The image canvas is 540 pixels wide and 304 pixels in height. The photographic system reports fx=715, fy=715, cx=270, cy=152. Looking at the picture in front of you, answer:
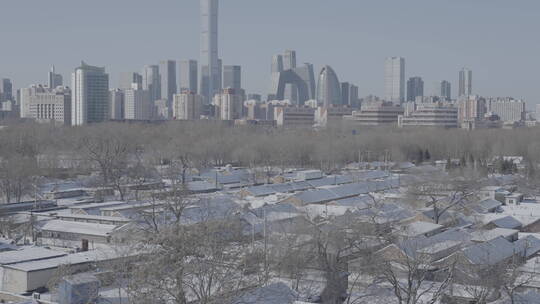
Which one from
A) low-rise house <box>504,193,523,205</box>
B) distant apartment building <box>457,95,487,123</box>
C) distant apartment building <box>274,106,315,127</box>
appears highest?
distant apartment building <box>457,95,487,123</box>

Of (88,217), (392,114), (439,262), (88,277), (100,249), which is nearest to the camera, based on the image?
(88,277)

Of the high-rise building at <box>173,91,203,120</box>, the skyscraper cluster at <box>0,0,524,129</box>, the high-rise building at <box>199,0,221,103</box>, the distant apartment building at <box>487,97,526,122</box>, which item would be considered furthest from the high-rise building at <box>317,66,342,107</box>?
the high-rise building at <box>173,91,203,120</box>

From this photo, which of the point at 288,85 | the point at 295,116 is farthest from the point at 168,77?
the point at 295,116

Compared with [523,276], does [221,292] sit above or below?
above

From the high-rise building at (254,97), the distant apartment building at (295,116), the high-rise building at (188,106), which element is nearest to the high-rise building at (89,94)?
the high-rise building at (188,106)

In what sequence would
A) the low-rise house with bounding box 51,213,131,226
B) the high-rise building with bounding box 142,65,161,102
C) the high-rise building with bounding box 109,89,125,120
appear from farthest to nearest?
1. the high-rise building with bounding box 142,65,161,102
2. the high-rise building with bounding box 109,89,125,120
3. the low-rise house with bounding box 51,213,131,226

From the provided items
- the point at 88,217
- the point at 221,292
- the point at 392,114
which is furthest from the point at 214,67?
the point at 221,292

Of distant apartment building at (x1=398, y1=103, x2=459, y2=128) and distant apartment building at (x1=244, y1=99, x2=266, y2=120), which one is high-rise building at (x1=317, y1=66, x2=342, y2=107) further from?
distant apartment building at (x1=398, y1=103, x2=459, y2=128)

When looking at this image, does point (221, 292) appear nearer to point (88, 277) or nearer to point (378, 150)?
point (88, 277)
